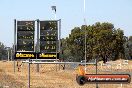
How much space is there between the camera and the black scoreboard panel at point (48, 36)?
3538cm

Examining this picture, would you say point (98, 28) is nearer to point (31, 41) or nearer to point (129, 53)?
point (129, 53)

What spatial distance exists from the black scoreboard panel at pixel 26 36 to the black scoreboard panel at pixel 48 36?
3.32 feet

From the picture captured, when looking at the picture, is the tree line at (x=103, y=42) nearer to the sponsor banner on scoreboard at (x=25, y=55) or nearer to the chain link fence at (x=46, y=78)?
the chain link fence at (x=46, y=78)

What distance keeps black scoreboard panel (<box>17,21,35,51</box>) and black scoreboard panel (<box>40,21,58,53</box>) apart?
3.32ft

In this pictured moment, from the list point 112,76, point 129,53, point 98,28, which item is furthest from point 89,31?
point 112,76

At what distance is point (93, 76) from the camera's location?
13953 mm

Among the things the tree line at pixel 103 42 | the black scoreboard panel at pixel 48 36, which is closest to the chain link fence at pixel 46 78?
the black scoreboard panel at pixel 48 36

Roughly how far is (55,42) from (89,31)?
60357mm

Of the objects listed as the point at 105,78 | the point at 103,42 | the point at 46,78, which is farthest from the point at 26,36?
the point at 103,42

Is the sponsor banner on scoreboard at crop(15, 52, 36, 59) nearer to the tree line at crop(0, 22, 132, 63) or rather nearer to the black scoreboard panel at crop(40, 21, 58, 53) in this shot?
the black scoreboard panel at crop(40, 21, 58, 53)

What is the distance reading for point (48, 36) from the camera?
35625mm

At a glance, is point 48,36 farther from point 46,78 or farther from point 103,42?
point 103,42

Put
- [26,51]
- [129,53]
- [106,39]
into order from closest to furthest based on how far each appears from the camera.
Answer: [26,51]
[106,39]
[129,53]

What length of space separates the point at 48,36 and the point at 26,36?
2.00 metres
